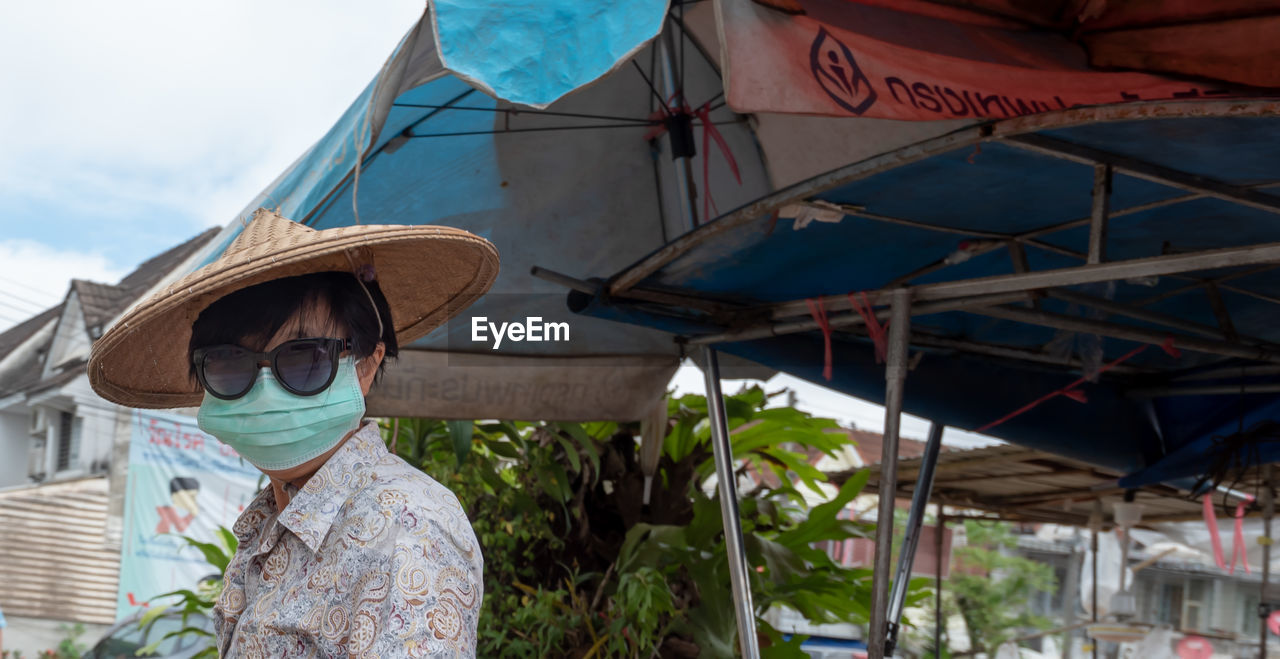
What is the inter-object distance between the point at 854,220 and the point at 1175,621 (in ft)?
72.3

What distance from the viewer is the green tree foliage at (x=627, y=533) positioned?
394 centimetres

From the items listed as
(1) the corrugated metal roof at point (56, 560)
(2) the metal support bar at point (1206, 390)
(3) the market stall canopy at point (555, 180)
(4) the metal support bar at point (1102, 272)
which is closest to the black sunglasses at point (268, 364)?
(3) the market stall canopy at point (555, 180)

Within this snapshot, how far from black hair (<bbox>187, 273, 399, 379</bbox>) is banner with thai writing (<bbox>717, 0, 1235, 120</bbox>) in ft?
2.81

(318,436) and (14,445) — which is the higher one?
(318,436)

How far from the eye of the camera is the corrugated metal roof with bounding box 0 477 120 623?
15.1m

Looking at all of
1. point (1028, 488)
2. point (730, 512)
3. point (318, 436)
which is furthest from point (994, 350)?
point (318, 436)

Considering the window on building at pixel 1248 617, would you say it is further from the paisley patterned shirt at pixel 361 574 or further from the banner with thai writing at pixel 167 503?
the paisley patterned shirt at pixel 361 574

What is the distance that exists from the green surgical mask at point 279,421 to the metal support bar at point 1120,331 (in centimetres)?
202

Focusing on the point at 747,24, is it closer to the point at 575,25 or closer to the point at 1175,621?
the point at 575,25

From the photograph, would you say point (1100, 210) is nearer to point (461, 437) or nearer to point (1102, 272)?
point (1102, 272)

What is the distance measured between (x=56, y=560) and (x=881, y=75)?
626 inches

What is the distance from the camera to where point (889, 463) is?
9.62 feet

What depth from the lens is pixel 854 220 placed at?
3.14 m

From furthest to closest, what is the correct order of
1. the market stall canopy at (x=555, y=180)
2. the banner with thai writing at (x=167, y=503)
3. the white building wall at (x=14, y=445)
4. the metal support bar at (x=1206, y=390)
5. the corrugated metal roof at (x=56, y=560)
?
the white building wall at (x=14, y=445), the corrugated metal roof at (x=56, y=560), the banner with thai writing at (x=167, y=503), the metal support bar at (x=1206, y=390), the market stall canopy at (x=555, y=180)
